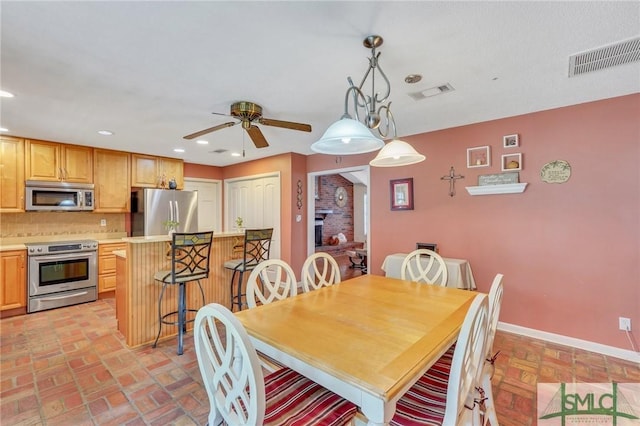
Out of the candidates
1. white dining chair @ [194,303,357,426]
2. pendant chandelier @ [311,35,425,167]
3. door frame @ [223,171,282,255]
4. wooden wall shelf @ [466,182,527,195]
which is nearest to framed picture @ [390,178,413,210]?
wooden wall shelf @ [466,182,527,195]

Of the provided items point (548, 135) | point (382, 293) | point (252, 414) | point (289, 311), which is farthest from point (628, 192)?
point (252, 414)

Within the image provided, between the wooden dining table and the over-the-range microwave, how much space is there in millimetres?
4095

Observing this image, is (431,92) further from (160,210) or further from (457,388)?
(160,210)

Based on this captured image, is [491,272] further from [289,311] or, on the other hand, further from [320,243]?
[320,243]

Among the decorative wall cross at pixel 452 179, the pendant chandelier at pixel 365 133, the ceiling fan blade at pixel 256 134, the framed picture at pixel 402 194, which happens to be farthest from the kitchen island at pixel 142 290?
the decorative wall cross at pixel 452 179

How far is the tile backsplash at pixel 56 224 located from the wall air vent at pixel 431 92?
5.02 metres

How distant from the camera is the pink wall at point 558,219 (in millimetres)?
2533

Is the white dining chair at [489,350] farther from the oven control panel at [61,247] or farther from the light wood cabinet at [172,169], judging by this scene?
the light wood cabinet at [172,169]

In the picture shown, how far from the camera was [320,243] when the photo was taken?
26.0 feet

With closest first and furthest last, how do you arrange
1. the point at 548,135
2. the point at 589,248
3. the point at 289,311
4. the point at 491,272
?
1. the point at 289,311
2. the point at 589,248
3. the point at 548,135
4. the point at 491,272

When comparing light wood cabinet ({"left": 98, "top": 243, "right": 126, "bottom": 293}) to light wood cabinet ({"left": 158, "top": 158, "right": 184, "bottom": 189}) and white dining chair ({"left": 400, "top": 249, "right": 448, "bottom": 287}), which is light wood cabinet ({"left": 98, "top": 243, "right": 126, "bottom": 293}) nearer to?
light wood cabinet ({"left": 158, "top": 158, "right": 184, "bottom": 189})

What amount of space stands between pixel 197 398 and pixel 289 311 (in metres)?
1.08

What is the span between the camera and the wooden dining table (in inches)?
39.7

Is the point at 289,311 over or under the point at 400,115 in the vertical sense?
under
